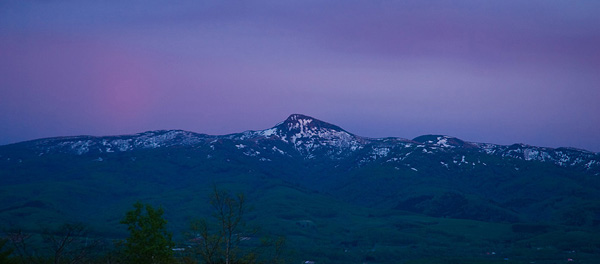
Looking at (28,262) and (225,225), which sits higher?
(225,225)

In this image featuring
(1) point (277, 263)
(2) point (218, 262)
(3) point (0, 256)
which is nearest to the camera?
(3) point (0, 256)

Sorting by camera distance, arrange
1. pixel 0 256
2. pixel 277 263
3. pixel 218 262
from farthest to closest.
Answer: pixel 277 263 → pixel 218 262 → pixel 0 256

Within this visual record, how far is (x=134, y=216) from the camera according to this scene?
72938 millimetres

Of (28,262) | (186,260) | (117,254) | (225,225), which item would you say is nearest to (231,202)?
(225,225)

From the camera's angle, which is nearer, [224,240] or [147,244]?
[224,240]

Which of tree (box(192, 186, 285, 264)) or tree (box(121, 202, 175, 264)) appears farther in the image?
tree (box(121, 202, 175, 264))

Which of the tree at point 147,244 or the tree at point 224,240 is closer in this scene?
the tree at point 224,240

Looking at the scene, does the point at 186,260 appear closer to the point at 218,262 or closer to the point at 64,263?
the point at 218,262

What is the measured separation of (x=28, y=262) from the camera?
228ft

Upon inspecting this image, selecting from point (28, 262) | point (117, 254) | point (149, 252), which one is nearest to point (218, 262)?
point (149, 252)

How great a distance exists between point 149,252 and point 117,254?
8746mm

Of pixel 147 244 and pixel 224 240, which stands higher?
pixel 224 240

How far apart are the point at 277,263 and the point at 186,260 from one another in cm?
1266

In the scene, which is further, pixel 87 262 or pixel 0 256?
pixel 87 262
